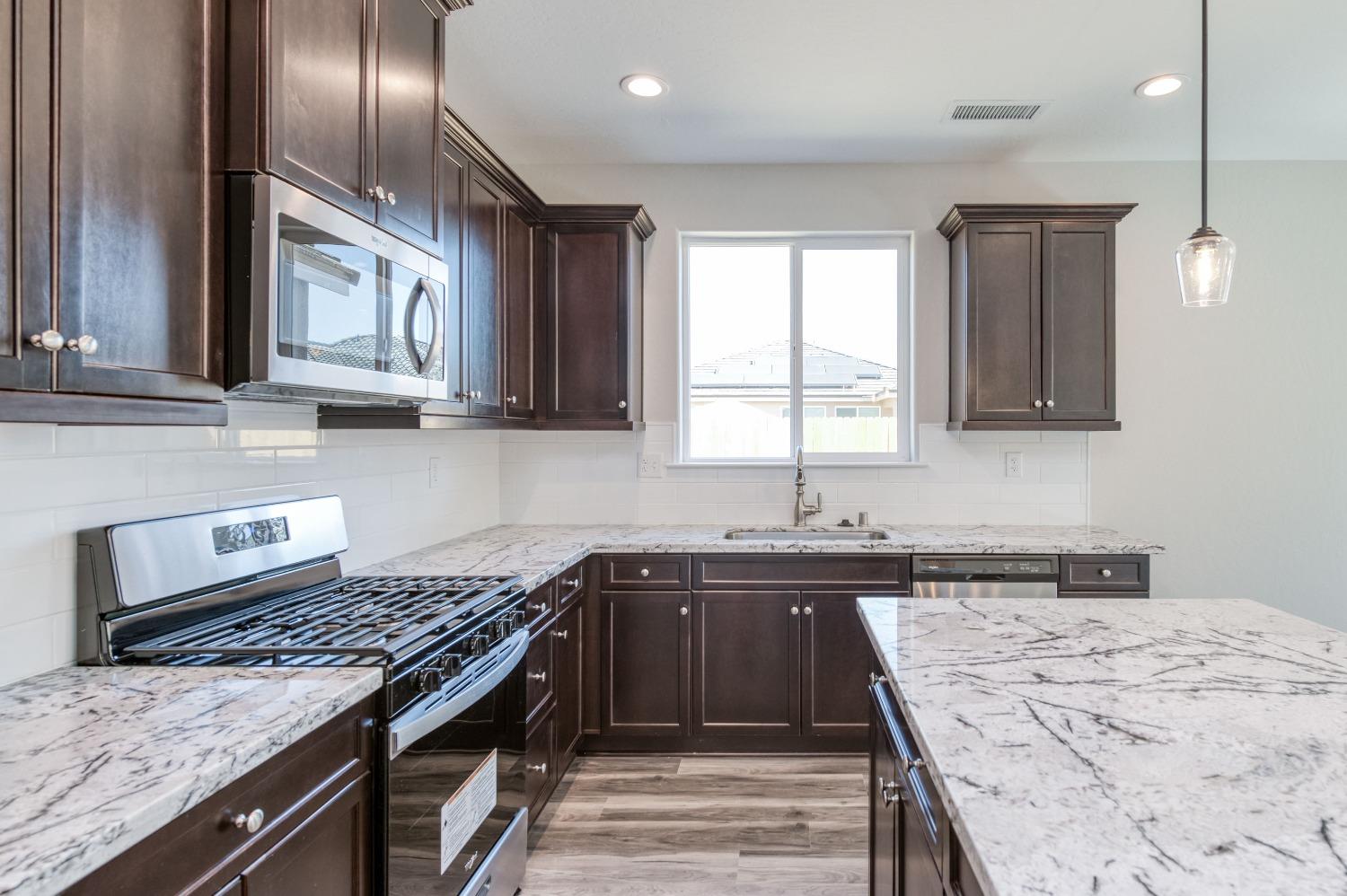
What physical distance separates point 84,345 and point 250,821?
72 cm

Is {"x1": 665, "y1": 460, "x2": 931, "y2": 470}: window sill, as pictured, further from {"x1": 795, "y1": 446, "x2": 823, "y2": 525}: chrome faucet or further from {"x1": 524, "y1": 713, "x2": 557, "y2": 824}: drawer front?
{"x1": 524, "y1": 713, "x2": 557, "y2": 824}: drawer front

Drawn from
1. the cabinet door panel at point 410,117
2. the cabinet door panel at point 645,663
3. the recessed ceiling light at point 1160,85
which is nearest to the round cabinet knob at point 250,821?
the cabinet door panel at point 410,117

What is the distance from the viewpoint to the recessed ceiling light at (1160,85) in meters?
2.73

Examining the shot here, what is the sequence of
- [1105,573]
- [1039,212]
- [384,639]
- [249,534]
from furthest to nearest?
[1039,212], [1105,573], [249,534], [384,639]

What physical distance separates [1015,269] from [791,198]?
1.12 metres

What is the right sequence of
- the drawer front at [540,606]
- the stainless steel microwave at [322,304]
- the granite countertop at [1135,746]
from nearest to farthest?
the granite countertop at [1135,746], the stainless steel microwave at [322,304], the drawer front at [540,606]

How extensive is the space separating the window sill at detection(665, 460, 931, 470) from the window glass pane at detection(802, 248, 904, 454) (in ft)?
0.34

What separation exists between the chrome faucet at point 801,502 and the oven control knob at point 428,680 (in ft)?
7.42

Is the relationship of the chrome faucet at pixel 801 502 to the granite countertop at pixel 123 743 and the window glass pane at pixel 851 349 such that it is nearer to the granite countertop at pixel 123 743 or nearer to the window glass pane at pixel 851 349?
the window glass pane at pixel 851 349

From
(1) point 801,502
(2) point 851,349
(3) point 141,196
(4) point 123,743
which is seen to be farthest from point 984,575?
(3) point 141,196

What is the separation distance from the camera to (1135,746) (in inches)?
37.8

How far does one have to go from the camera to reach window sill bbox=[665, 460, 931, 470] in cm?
357

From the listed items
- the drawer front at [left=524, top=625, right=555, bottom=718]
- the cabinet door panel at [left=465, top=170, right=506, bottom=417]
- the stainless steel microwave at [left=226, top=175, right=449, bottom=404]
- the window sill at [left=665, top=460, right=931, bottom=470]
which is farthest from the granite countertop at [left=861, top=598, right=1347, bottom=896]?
the window sill at [left=665, top=460, right=931, bottom=470]

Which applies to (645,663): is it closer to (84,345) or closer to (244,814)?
(244,814)
